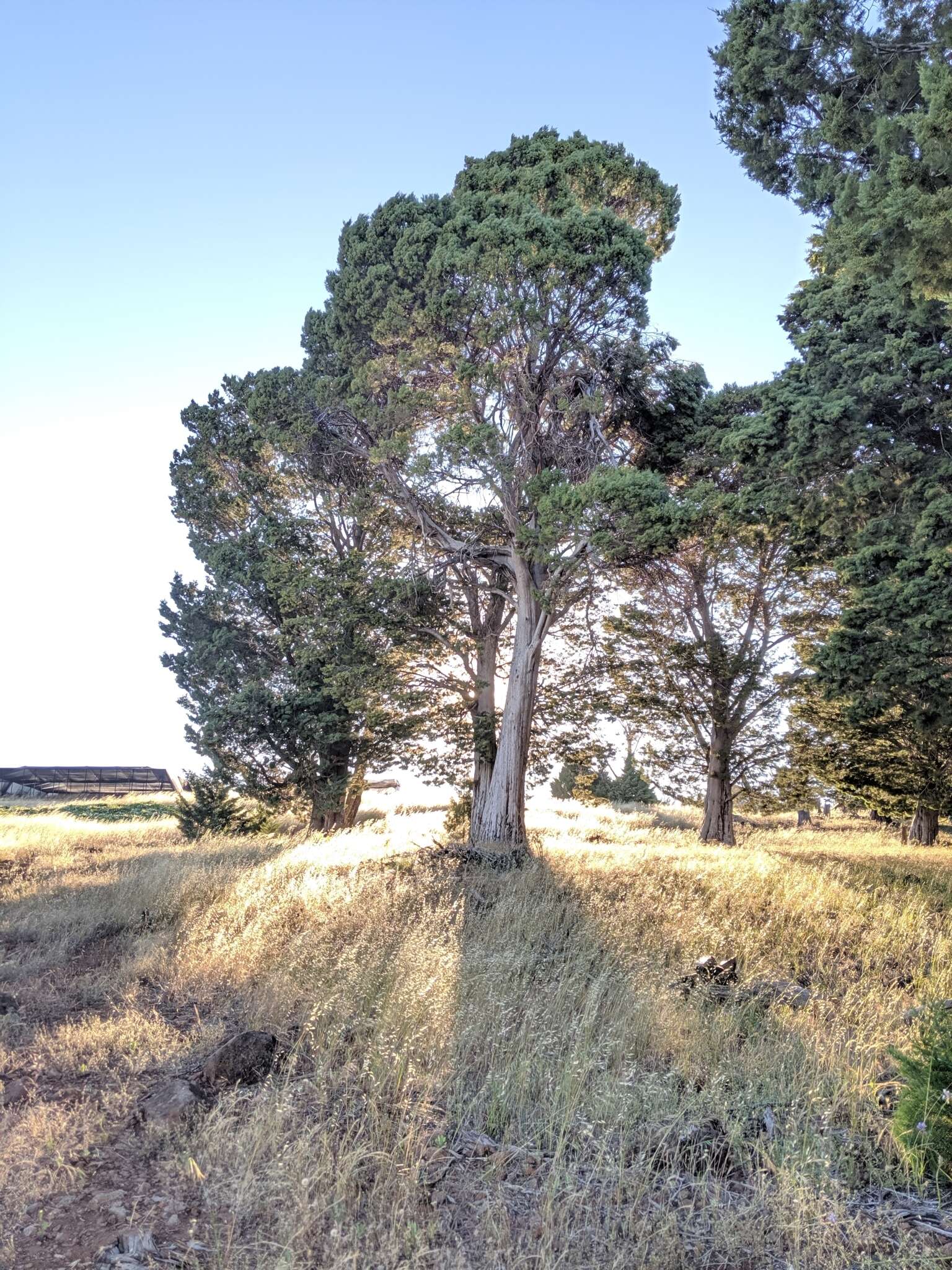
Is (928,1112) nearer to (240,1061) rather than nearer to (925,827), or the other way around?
(240,1061)

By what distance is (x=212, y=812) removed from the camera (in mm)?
19125

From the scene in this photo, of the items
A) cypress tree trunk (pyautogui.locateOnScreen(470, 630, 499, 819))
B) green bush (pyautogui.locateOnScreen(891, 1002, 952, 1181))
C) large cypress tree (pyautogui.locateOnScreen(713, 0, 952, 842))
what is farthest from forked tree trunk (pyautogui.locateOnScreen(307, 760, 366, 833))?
green bush (pyautogui.locateOnScreen(891, 1002, 952, 1181))

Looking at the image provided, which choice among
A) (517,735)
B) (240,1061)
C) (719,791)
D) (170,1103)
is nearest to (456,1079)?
(240,1061)

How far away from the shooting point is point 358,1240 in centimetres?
290

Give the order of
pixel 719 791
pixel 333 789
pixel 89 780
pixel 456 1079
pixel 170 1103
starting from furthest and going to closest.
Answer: pixel 89 780 → pixel 719 791 → pixel 333 789 → pixel 456 1079 → pixel 170 1103

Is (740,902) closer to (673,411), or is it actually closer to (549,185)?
(673,411)

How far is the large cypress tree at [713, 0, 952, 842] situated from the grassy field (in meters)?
3.69

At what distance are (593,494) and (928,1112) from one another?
941 centimetres

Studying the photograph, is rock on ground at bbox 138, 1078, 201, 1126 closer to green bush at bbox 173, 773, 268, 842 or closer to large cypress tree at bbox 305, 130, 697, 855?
large cypress tree at bbox 305, 130, 697, 855

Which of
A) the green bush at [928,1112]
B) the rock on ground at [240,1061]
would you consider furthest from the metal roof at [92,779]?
the green bush at [928,1112]

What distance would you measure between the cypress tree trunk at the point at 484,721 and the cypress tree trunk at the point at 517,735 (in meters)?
0.33

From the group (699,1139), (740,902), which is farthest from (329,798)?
(699,1139)

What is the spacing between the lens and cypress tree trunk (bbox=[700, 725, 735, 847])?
61.2ft

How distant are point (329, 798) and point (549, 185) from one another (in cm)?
1410
